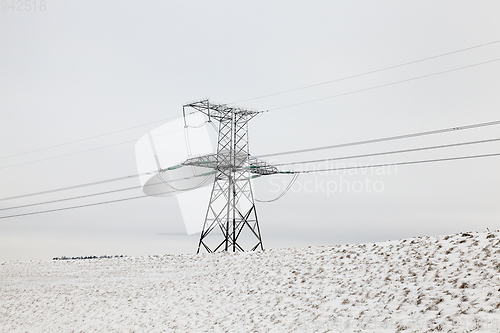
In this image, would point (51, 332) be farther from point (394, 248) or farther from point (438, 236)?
point (438, 236)

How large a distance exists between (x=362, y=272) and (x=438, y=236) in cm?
353

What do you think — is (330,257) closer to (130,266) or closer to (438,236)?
(438,236)

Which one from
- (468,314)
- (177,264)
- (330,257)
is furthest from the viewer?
(177,264)

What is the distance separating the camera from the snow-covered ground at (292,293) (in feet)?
→ 37.6

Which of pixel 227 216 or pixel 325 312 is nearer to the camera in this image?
pixel 325 312

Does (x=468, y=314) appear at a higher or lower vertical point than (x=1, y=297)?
higher

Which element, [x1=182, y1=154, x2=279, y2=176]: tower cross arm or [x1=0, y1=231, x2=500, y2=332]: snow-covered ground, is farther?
[x1=182, y1=154, x2=279, y2=176]: tower cross arm

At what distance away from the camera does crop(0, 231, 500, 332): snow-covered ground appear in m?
11.5

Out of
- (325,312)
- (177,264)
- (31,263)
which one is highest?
(325,312)

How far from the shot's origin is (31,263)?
118ft

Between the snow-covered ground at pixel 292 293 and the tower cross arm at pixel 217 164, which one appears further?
the tower cross arm at pixel 217 164

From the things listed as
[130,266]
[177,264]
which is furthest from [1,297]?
[177,264]

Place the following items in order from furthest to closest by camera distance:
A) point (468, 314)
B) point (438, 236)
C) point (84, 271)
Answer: point (84, 271)
point (438, 236)
point (468, 314)

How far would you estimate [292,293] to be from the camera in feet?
48.9
